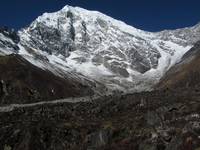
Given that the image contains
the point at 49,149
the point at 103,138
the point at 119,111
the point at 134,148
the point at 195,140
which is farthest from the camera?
the point at 119,111

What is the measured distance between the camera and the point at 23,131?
321 feet

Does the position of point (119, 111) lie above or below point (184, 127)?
above

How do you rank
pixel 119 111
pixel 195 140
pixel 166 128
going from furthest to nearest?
pixel 119 111
pixel 166 128
pixel 195 140

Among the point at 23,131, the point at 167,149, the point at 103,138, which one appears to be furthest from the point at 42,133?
the point at 167,149

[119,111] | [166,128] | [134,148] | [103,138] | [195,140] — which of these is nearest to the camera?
[195,140]

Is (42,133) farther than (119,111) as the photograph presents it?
No

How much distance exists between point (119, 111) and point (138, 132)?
52.3 metres

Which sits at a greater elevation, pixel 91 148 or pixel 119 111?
pixel 119 111

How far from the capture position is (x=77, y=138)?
3733 inches

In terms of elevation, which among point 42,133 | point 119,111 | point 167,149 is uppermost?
point 119,111

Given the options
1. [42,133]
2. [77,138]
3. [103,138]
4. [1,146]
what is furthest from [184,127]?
[1,146]

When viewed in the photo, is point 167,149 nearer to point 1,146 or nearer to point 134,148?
point 134,148

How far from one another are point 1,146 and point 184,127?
3998 cm

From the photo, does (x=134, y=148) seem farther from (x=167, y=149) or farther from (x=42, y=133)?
(x=42, y=133)
